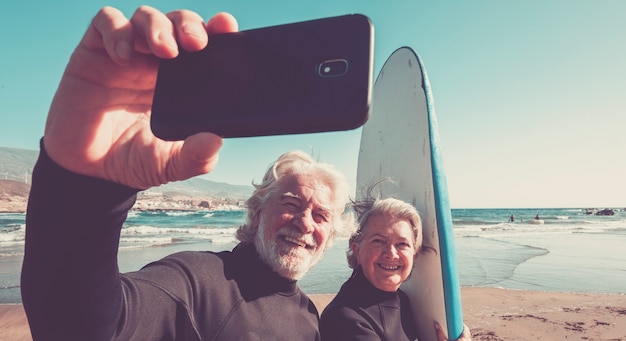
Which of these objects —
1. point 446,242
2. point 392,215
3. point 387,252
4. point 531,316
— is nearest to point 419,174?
point 392,215

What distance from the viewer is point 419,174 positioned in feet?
9.65

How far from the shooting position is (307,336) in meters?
1.98

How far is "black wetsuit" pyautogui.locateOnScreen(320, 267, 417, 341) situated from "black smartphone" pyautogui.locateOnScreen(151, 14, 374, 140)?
171 cm

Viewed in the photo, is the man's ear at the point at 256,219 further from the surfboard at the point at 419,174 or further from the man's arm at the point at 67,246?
the man's arm at the point at 67,246

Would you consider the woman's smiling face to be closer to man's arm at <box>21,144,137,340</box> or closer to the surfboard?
the surfboard

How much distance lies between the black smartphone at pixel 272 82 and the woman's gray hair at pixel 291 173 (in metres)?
1.44

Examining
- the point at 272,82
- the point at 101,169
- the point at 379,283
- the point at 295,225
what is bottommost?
the point at 379,283

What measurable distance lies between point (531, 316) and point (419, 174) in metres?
4.31

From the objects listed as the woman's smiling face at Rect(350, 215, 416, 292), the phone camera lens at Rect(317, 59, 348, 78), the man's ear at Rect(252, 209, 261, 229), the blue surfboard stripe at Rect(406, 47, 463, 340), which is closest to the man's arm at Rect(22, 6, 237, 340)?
the phone camera lens at Rect(317, 59, 348, 78)

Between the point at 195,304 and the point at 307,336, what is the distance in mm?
667

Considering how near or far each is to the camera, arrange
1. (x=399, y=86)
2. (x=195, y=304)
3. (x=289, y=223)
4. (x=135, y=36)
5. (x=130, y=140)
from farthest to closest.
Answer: (x=399, y=86) < (x=289, y=223) < (x=195, y=304) < (x=130, y=140) < (x=135, y=36)

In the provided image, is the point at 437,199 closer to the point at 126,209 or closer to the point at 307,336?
the point at 307,336

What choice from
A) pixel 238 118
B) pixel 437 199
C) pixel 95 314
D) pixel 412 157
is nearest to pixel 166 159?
pixel 238 118

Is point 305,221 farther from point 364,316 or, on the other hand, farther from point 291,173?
point 364,316
